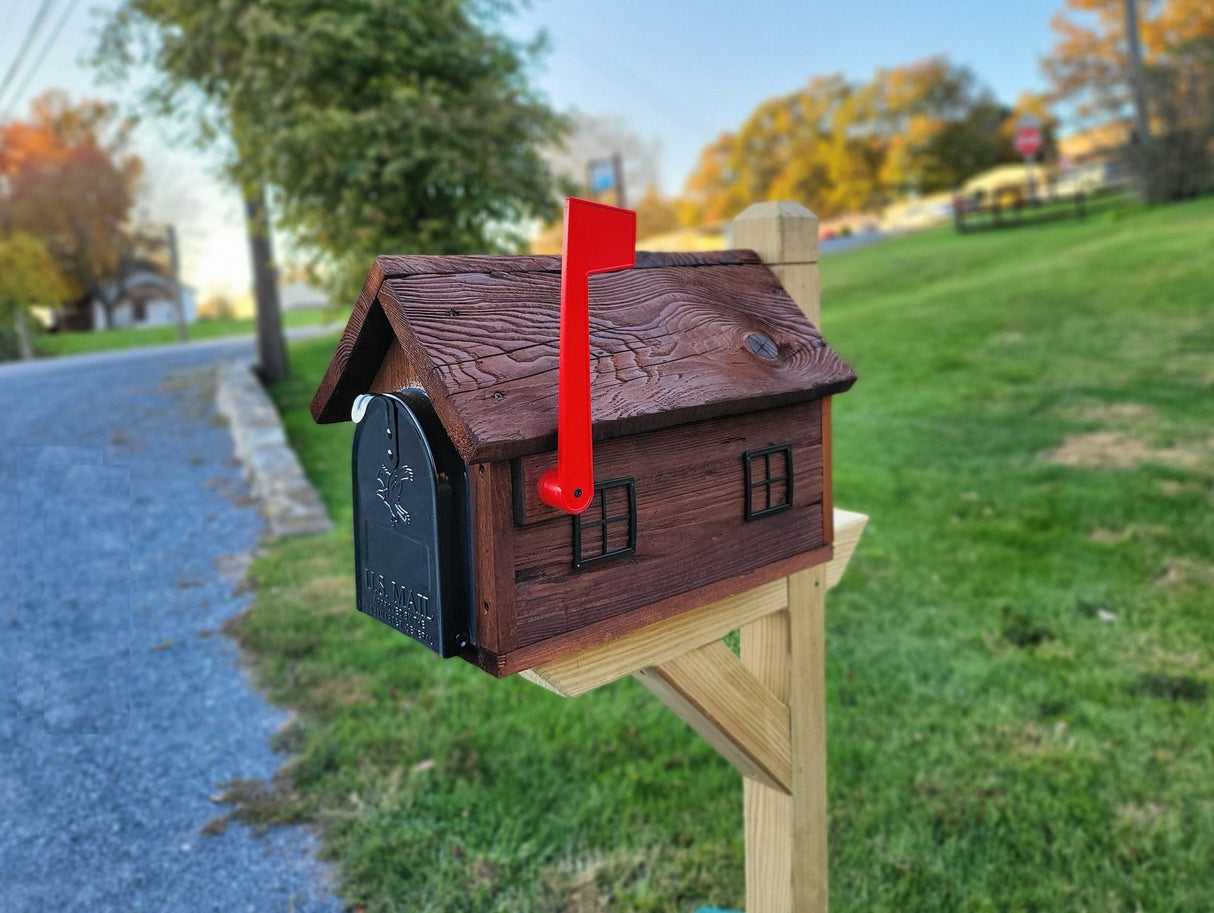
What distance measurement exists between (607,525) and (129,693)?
3.39 meters

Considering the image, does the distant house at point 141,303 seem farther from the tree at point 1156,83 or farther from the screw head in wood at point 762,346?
the screw head in wood at point 762,346

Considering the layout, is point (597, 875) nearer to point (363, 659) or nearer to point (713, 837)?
point (713, 837)

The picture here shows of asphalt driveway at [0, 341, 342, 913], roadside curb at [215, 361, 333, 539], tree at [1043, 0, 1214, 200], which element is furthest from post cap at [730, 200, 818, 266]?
tree at [1043, 0, 1214, 200]

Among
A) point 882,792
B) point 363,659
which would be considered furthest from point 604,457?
point 363,659

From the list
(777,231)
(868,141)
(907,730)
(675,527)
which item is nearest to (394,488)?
(675,527)

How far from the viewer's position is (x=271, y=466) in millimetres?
6922

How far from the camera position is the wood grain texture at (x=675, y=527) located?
124cm

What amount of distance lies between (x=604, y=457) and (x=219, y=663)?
3.43 meters

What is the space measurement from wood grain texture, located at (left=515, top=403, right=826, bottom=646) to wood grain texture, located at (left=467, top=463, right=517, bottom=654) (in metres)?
0.02

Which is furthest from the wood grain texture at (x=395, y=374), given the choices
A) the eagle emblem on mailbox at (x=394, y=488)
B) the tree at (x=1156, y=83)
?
the tree at (x=1156, y=83)

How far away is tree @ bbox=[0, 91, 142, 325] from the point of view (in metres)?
31.3

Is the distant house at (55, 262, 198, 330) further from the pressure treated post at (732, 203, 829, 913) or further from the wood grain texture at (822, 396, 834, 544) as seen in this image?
the wood grain texture at (822, 396, 834, 544)

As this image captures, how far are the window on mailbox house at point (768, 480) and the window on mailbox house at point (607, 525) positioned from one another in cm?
28

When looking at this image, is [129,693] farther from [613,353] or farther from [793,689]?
[613,353]
